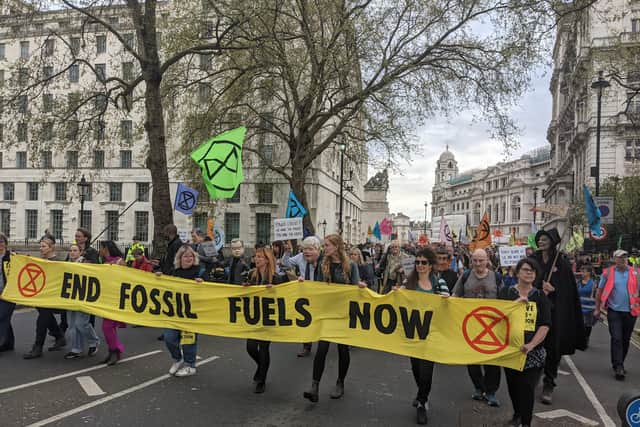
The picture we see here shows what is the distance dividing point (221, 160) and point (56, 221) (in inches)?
1884

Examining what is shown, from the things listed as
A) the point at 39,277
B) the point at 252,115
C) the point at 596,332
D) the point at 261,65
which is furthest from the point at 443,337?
→ the point at 252,115

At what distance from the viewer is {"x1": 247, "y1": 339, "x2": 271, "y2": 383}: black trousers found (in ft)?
19.4

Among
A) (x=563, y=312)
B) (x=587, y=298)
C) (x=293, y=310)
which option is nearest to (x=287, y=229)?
(x=587, y=298)

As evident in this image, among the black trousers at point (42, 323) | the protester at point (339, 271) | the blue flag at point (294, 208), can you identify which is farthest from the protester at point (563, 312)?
the blue flag at point (294, 208)

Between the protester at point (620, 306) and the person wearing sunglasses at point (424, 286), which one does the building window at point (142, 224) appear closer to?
the protester at point (620, 306)

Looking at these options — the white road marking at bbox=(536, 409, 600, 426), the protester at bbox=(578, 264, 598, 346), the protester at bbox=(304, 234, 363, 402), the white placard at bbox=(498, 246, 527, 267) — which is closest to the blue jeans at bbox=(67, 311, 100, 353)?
the protester at bbox=(304, 234, 363, 402)

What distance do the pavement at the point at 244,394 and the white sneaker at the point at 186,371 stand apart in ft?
0.35

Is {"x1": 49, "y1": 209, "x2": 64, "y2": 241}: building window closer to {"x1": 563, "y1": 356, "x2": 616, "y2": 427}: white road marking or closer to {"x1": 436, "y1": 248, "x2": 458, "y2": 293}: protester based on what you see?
{"x1": 436, "y1": 248, "x2": 458, "y2": 293}: protester

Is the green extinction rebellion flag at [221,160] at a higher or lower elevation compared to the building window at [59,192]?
lower

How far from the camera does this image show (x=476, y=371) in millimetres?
6004

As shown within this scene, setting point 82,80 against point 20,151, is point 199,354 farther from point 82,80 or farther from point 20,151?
point 20,151

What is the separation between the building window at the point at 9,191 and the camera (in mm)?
51297

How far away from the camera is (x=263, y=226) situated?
44.3 m

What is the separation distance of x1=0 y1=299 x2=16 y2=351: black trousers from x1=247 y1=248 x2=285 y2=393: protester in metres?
4.07
